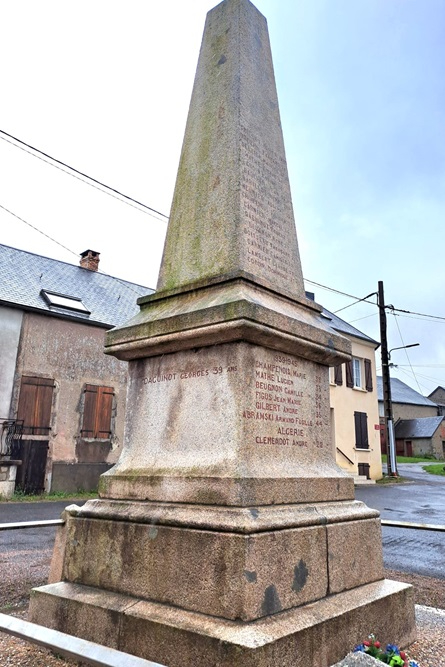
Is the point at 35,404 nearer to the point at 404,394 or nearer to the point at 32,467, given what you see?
the point at 32,467

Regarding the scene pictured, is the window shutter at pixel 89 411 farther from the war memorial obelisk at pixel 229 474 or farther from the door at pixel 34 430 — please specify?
the war memorial obelisk at pixel 229 474

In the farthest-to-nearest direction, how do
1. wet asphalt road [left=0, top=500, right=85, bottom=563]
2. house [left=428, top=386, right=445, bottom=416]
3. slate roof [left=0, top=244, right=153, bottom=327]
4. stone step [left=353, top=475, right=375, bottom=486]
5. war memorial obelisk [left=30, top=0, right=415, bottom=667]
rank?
house [left=428, top=386, right=445, bottom=416] < stone step [left=353, top=475, right=375, bottom=486] < slate roof [left=0, top=244, right=153, bottom=327] < wet asphalt road [left=0, top=500, right=85, bottom=563] < war memorial obelisk [left=30, top=0, right=415, bottom=667]

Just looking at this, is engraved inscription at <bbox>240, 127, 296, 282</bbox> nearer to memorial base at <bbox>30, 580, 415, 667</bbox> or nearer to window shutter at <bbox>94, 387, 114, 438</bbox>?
memorial base at <bbox>30, 580, 415, 667</bbox>

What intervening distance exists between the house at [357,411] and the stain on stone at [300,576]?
17.5 metres

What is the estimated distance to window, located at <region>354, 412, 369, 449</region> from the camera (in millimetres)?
21075

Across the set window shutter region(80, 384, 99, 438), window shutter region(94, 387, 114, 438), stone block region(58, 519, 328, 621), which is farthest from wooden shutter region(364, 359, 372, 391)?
stone block region(58, 519, 328, 621)

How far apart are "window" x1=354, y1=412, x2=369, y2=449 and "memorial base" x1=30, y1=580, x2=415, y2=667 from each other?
18511 mm

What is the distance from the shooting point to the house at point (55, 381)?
573 inches

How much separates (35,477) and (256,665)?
13.9 meters

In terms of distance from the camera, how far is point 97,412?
16.1 metres

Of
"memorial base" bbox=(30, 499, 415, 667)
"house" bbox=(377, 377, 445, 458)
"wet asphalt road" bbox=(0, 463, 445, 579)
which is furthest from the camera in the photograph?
"house" bbox=(377, 377, 445, 458)

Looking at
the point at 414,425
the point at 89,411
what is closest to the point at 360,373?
the point at 89,411

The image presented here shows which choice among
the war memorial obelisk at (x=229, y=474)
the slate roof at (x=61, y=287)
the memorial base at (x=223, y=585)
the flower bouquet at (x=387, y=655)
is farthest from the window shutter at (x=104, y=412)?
the flower bouquet at (x=387, y=655)

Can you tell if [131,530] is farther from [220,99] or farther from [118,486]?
[220,99]
